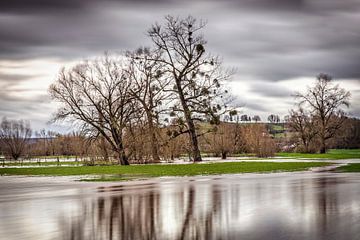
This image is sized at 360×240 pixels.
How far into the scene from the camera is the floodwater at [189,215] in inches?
450

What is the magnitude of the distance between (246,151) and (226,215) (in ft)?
210

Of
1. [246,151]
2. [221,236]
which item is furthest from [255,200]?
[246,151]

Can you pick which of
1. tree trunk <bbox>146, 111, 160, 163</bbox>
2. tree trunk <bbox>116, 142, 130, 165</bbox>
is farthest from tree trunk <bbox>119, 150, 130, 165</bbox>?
tree trunk <bbox>146, 111, 160, 163</bbox>

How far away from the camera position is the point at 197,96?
52.5 meters

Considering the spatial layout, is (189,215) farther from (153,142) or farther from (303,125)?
(303,125)

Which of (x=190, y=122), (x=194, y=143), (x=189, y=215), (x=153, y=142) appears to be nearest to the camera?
(x=189, y=215)

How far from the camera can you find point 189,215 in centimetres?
1423

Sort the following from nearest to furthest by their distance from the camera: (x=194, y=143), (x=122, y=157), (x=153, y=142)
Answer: (x=122, y=157)
(x=153, y=142)
(x=194, y=143)

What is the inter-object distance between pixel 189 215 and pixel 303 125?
78445mm

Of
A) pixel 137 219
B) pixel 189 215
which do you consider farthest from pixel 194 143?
pixel 137 219

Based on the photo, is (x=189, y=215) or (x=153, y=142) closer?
(x=189, y=215)

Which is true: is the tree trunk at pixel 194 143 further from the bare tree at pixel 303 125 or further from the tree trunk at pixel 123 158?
the bare tree at pixel 303 125

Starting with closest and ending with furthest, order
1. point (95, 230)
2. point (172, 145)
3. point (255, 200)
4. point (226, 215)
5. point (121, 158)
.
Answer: point (95, 230) → point (226, 215) → point (255, 200) → point (121, 158) → point (172, 145)

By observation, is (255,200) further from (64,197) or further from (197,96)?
(197,96)
